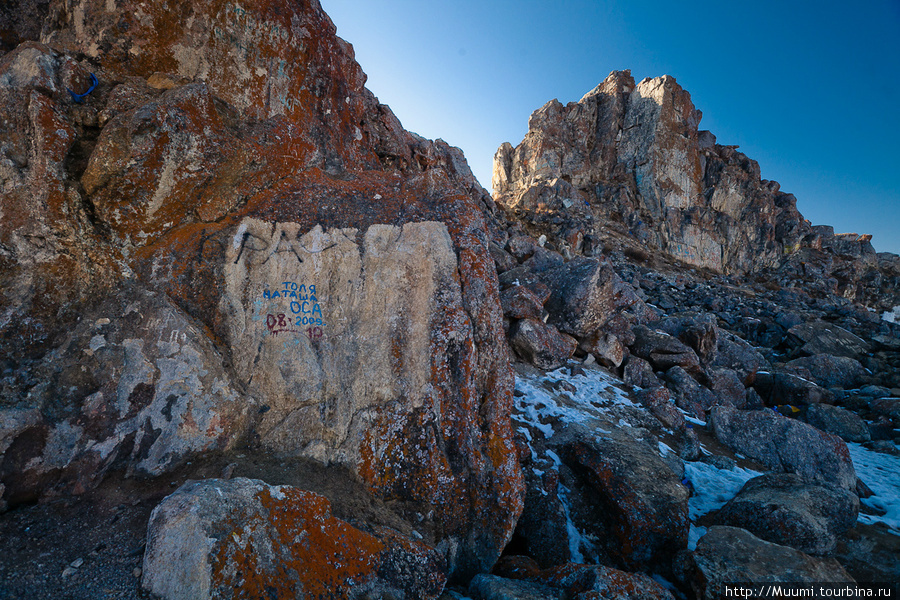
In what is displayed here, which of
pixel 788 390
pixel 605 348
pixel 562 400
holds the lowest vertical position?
pixel 562 400

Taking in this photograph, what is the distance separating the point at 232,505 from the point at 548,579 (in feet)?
8.93

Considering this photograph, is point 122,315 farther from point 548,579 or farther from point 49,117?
point 548,579

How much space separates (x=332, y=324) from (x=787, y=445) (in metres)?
7.73

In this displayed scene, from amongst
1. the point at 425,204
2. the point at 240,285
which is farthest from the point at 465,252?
the point at 240,285

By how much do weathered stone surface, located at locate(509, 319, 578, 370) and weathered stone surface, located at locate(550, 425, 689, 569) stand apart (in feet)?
7.86

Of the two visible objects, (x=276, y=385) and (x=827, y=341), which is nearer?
(x=276, y=385)

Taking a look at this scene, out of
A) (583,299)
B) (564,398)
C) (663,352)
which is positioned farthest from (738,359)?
(564,398)

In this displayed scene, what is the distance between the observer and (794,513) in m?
3.93

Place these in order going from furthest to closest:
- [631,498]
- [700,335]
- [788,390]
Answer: [700,335]
[788,390]
[631,498]

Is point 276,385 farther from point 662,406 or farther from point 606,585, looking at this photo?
point 662,406

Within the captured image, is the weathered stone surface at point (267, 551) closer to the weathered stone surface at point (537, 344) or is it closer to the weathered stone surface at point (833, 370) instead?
the weathered stone surface at point (537, 344)

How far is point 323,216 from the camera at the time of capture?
4160mm

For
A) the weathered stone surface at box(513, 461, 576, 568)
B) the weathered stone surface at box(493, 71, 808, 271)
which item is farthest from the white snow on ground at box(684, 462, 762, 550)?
the weathered stone surface at box(493, 71, 808, 271)

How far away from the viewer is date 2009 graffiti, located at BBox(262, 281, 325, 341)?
378cm
